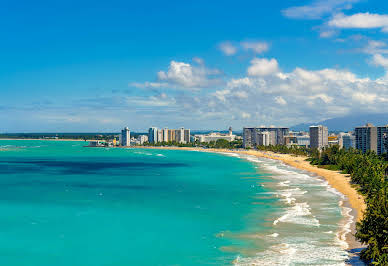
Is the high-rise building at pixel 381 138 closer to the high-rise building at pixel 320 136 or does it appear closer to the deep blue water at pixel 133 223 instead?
the high-rise building at pixel 320 136

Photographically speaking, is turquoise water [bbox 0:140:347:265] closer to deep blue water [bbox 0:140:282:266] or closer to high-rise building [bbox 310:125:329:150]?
deep blue water [bbox 0:140:282:266]

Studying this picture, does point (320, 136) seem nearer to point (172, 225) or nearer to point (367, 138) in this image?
point (367, 138)

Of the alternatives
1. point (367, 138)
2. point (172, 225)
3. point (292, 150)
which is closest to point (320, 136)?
point (292, 150)

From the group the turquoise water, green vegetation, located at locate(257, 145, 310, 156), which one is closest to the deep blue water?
the turquoise water

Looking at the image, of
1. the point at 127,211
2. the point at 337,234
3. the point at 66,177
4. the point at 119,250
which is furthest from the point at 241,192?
the point at 66,177


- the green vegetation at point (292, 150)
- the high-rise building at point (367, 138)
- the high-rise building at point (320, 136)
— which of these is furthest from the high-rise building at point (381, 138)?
the high-rise building at point (320, 136)

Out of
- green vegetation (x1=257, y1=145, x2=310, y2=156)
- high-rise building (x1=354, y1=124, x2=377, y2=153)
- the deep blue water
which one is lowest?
the deep blue water

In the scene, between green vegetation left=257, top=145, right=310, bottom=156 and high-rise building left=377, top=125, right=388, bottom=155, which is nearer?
high-rise building left=377, top=125, right=388, bottom=155

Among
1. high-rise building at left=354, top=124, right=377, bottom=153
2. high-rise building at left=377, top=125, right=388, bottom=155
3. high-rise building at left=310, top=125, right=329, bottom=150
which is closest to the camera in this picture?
high-rise building at left=377, top=125, right=388, bottom=155
